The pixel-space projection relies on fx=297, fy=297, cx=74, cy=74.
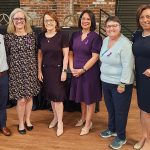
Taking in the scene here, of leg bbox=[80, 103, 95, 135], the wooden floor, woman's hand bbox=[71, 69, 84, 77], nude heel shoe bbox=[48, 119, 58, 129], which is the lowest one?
the wooden floor

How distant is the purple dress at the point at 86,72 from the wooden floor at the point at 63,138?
1.43 ft

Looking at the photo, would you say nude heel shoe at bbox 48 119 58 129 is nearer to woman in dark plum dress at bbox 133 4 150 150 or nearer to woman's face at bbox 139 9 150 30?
woman in dark plum dress at bbox 133 4 150 150

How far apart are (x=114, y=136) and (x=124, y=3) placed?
141 inches

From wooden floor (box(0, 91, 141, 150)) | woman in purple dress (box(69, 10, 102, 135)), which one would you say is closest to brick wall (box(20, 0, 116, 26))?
wooden floor (box(0, 91, 141, 150))

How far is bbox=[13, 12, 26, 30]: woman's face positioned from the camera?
307 centimetres

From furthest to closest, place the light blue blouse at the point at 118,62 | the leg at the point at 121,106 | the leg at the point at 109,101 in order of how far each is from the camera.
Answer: the leg at the point at 109,101 → the leg at the point at 121,106 → the light blue blouse at the point at 118,62

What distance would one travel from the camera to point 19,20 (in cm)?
307

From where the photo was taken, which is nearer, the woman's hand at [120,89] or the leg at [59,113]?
the woman's hand at [120,89]

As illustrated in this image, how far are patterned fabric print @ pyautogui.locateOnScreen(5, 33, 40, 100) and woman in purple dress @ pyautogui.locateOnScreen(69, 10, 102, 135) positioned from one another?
0.42 m

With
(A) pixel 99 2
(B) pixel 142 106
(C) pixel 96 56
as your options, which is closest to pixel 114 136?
(B) pixel 142 106

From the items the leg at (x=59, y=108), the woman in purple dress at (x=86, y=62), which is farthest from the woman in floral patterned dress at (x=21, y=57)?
the woman in purple dress at (x=86, y=62)

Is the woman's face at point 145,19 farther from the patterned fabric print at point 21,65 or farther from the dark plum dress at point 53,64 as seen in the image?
the patterned fabric print at point 21,65

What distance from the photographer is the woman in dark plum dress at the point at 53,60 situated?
3135 mm

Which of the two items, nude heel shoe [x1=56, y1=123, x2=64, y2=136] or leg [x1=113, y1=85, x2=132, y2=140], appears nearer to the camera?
leg [x1=113, y1=85, x2=132, y2=140]
